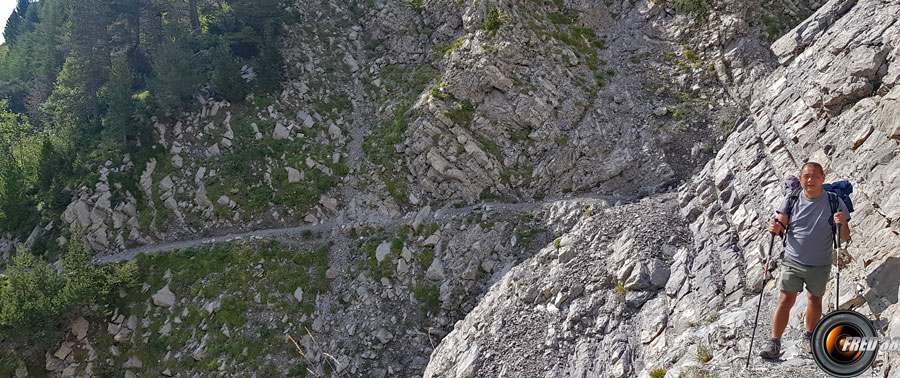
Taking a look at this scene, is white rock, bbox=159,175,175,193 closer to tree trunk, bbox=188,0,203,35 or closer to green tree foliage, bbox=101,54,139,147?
green tree foliage, bbox=101,54,139,147

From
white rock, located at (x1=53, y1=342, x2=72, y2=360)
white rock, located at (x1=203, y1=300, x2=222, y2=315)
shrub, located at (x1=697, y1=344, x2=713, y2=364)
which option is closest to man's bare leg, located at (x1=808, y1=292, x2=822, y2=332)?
shrub, located at (x1=697, y1=344, x2=713, y2=364)

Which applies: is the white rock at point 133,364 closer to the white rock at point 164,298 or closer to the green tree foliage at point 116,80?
the white rock at point 164,298

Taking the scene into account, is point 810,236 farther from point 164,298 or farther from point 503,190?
point 164,298

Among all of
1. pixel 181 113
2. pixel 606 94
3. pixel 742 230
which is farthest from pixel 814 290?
pixel 181 113

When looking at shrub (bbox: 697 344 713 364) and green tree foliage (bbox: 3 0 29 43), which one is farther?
green tree foliage (bbox: 3 0 29 43)

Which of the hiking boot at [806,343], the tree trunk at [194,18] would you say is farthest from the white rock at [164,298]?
the hiking boot at [806,343]

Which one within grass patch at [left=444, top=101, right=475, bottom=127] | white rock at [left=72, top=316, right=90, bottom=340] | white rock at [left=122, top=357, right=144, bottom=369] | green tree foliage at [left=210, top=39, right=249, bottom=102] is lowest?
white rock at [left=122, top=357, right=144, bottom=369]
